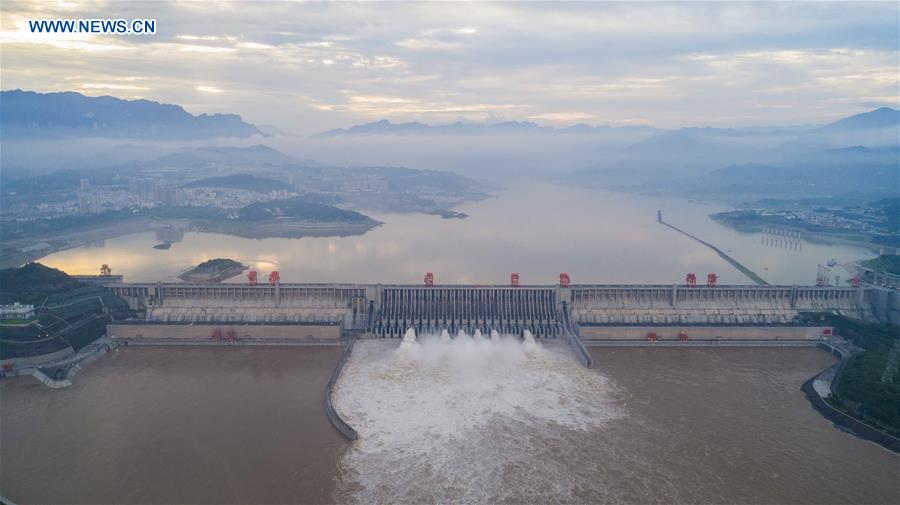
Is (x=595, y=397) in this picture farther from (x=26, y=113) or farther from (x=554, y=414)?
(x=26, y=113)

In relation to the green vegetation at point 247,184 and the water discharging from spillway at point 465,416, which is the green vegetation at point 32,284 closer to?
the water discharging from spillway at point 465,416

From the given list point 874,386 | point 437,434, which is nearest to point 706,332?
point 874,386

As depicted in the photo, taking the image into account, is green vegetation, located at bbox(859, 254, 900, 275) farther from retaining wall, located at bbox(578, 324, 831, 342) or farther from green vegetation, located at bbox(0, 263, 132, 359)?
green vegetation, located at bbox(0, 263, 132, 359)

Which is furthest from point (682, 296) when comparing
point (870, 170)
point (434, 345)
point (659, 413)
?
point (870, 170)

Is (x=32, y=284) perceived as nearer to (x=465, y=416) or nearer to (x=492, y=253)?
(x=465, y=416)

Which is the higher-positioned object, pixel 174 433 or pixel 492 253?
pixel 492 253

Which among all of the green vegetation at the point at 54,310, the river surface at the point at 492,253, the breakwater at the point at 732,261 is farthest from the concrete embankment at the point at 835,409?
the green vegetation at the point at 54,310
